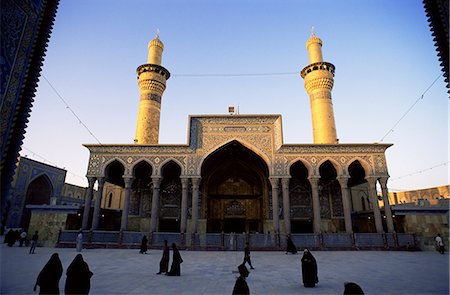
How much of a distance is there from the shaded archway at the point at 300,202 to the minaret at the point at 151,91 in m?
11.2

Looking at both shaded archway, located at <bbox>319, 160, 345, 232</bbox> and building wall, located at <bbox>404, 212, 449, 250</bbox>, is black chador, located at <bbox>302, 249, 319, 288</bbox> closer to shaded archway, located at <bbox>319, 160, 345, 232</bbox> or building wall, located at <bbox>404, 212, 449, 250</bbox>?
building wall, located at <bbox>404, 212, 449, 250</bbox>

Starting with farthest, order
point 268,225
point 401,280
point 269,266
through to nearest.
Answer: point 268,225 < point 269,266 < point 401,280

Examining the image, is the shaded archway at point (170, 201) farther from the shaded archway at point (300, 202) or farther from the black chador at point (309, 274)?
the black chador at point (309, 274)

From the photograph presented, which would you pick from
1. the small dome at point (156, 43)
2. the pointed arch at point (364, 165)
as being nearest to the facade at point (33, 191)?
the small dome at point (156, 43)

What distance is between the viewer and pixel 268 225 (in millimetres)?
18891

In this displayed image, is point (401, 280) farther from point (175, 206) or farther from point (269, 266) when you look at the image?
point (175, 206)

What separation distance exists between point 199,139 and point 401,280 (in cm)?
1233

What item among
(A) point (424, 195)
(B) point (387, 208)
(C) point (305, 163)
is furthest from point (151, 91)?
(A) point (424, 195)

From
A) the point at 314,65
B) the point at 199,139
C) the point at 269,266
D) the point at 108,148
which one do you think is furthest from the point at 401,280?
the point at 314,65

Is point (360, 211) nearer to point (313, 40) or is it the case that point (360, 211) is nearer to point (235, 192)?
point (235, 192)

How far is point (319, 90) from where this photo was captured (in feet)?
71.1

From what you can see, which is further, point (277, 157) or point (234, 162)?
point (234, 162)

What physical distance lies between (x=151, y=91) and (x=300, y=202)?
14733mm

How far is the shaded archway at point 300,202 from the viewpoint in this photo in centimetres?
1922
